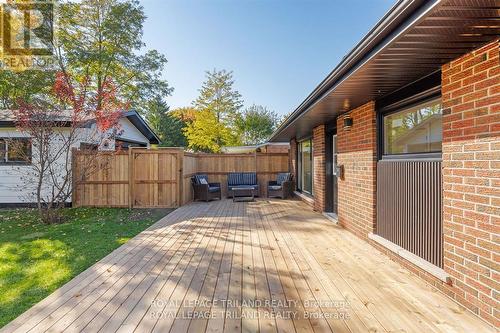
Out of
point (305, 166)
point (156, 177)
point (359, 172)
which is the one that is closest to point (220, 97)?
point (305, 166)

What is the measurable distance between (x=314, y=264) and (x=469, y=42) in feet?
9.00

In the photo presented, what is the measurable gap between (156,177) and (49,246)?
13.7 feet

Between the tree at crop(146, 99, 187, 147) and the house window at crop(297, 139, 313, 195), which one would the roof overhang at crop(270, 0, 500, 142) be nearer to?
the house window at crop(297, 139, 313, 195)

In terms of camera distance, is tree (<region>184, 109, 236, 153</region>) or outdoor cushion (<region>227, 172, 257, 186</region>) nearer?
outdoor cushion (<region>227, 172, 257, 186</region>)

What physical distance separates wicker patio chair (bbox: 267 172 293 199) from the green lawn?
4284 millimetres

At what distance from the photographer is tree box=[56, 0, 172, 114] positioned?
14266mm

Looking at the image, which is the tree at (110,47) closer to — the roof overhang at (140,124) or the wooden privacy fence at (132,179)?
the roof overhang at (140,124)

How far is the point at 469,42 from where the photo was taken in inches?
86.3

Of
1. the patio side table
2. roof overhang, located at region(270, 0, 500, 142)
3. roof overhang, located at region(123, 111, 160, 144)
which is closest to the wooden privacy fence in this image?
the patio side table

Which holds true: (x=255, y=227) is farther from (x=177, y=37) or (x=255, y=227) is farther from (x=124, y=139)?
(x=124, y=139)

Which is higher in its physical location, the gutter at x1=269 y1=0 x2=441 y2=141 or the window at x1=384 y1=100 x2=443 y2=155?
the gutter at x1=269 y1=0 x2=441 y2=141

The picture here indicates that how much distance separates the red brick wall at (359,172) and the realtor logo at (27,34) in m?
14.6

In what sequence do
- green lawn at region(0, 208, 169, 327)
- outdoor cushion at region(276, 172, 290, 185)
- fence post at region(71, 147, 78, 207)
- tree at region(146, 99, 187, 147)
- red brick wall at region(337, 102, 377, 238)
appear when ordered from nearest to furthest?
1. green lawn at region(0, 208, 169, 327)
2. red brick wall at region(337, 102, 377, 238)
3. fence post at region(71, 147, 78, 207)
4. outdoor cushion at region(276, 172, 290, 185)
5. tree at region(146, 99, 187, 147)

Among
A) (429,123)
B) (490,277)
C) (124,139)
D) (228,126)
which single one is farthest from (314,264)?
(228,126)
